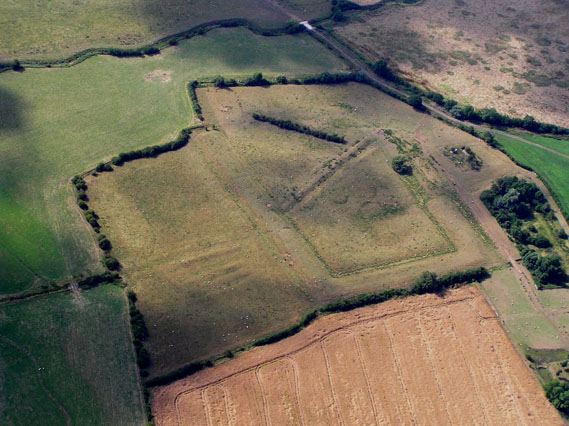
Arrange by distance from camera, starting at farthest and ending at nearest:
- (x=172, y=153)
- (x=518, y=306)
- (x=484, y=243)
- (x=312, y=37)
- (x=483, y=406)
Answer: (x=312, y=37) → (x=172, y=153) → (x=484, y=243) → (x=518, y=306) → (x=483, y=406)

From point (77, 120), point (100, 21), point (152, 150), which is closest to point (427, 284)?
point (152, 150)

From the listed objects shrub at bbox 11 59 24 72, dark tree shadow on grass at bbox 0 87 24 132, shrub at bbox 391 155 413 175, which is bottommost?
shrub at bbox 391 155 413 175

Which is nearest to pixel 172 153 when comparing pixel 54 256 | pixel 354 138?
pixel 54 256

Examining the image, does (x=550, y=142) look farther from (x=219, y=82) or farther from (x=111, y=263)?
(x=111, y=263)

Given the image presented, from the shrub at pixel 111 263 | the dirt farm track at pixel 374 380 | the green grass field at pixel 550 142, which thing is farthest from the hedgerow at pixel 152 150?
the green grass field at pixel 550 142

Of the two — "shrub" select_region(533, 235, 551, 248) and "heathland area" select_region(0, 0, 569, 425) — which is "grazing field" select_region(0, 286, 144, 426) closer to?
"heathland area" select_region(0, 0, 569, 425)

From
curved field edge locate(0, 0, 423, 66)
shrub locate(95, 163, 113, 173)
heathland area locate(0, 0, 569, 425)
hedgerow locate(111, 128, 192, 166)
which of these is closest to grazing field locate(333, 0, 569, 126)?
heathland area locate(0, 0, 569, 425)

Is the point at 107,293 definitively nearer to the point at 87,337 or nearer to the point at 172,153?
the point at 87,337
